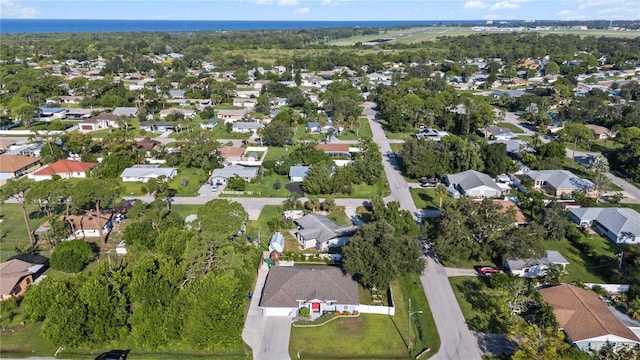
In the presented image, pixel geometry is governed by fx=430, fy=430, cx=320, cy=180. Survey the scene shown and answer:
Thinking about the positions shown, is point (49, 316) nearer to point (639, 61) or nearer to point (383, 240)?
point (383, 240)

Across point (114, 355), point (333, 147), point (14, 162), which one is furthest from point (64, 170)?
point (114, 355)

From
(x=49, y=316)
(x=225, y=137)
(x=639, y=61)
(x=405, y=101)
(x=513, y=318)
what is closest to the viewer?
(x=49, y=316)

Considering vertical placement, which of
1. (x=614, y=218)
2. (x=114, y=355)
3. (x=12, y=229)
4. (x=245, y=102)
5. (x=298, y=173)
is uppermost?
(x=245, y=102)

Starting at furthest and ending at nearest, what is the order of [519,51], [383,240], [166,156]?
[519,51]
[166,156]
[383,240]

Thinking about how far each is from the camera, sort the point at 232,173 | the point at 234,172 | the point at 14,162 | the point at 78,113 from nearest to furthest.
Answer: the point at 232,173 < the point at 234,172 < the point at 14,162 < the point at 78,113

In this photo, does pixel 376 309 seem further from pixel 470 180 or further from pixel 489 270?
pixel 470 180

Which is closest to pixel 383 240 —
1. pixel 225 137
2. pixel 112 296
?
pixel 112 296

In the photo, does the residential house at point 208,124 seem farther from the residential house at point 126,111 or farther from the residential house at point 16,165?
the residential house at point 16,165

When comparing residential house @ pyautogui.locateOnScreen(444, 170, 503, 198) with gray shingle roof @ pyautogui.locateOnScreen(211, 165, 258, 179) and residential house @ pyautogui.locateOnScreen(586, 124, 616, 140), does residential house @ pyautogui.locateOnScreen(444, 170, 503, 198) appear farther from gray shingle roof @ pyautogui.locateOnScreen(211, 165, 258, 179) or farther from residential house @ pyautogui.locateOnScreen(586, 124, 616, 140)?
residential house @ pyautogui.locateOnScreen(586, 124, 616, 140)
